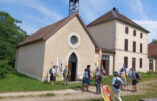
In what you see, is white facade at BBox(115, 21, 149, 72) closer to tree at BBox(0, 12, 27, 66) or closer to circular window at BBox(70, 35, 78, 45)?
circular window at BBox(70, 35, 78, 45)

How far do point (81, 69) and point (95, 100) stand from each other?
25.3 feet

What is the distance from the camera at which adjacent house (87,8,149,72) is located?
72.6ft

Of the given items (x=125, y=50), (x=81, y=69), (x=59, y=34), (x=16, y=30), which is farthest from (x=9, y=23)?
(x=125, y=50)

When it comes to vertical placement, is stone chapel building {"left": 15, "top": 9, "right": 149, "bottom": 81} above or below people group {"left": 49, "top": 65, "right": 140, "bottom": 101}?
above

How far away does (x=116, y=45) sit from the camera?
71.7ft

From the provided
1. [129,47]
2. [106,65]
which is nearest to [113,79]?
[106,65]

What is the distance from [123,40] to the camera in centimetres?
2303

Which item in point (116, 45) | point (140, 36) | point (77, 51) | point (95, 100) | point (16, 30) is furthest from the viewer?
point (16, 30)

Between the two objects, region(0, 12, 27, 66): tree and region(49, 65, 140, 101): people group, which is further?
region(0, 12, 27, 66): tree

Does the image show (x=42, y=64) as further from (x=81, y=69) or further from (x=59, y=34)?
(x=81, y=69)

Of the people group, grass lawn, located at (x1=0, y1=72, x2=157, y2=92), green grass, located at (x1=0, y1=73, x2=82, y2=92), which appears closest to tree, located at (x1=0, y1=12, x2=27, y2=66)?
grass lawn, located at (x1=0, y1=72, x2=157, y2=92)

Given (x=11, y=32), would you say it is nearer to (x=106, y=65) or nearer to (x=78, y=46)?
(x=78, y=46)

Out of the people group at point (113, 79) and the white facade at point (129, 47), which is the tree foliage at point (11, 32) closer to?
the people group at point (113, 79)

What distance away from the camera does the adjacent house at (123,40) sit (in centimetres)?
2214
